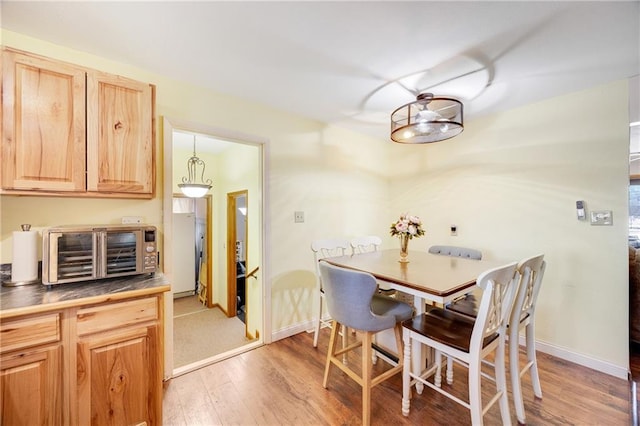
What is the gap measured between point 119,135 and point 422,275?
2.33 m

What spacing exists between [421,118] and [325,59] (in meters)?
0.86

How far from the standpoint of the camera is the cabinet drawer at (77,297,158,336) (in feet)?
4.34

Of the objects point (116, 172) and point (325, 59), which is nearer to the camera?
point (116, 172)

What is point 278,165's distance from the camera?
2756mm

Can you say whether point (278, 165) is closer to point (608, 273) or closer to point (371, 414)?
point (371, 414)

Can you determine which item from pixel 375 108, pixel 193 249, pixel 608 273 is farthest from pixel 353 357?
pixel 193 249

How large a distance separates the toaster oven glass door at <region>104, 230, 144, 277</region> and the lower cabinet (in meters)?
0.33

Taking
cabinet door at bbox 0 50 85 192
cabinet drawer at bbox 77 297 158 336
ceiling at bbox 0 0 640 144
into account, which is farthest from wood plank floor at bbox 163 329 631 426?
ceiling at bbox 0 0 640 144

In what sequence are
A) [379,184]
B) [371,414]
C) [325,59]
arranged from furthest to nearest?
[379,184] < [325,59] < [371,414]

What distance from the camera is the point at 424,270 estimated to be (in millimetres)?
1961

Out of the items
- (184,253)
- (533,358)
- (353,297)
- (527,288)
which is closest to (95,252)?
(353,297)

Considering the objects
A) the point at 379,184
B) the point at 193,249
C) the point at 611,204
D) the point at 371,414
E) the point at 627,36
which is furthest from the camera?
the point at 193,249

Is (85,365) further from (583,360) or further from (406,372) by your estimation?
(583,360)

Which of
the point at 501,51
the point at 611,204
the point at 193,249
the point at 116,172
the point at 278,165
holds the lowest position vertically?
the point at 193,249
